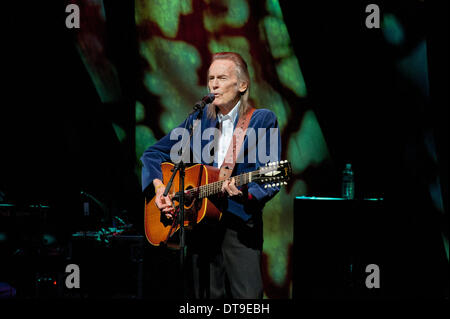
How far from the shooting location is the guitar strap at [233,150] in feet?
8.82

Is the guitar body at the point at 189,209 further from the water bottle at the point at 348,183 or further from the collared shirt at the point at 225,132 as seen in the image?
the water bottle at the point at 348,183

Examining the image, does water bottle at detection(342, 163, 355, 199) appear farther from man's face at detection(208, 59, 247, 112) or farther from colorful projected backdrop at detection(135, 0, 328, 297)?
man's face at detection(208, 59, 247, 112)

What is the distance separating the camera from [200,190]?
2730 millimetres

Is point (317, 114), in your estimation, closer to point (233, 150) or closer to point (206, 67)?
point (206, 67)

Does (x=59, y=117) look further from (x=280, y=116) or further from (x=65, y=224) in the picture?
(x=280, y=116)

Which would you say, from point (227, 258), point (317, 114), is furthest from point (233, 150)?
point (317, 114)

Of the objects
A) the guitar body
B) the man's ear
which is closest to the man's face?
the man's ear

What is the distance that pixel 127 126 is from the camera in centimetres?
485

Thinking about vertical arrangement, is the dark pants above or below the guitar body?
below

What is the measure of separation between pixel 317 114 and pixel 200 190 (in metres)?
1.94

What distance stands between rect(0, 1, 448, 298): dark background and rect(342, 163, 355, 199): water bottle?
10cm

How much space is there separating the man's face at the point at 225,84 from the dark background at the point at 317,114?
1.49m

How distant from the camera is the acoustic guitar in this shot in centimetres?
253
